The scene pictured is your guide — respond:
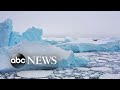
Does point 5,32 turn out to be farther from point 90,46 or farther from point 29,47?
point 90,46

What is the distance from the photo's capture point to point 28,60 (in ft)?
11.1

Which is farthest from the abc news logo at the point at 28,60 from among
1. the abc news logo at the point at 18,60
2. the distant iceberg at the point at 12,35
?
the distant iceberg at the point at 12,35

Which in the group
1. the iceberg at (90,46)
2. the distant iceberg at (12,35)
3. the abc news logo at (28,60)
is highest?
the distant iceberg at (12,35)

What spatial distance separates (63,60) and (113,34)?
2.00ft

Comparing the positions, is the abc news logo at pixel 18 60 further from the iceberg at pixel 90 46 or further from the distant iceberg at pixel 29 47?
the iceberg at pixel 90 46

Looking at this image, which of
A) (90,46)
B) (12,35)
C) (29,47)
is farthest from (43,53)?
(90,46)

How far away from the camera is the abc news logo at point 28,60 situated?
3385 millimetres

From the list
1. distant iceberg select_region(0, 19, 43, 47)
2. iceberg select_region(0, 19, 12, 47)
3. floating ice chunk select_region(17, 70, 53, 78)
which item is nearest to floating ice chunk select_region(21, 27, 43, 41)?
distant iceberg select_region(0, 19, 43, 47)

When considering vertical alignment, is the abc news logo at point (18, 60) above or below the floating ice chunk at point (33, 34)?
below

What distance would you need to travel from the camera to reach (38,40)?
3432mm

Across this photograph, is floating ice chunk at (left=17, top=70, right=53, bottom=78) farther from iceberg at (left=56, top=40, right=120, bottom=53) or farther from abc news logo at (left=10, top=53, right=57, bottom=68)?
iceberg at (left=56, top=40, right=120, bottom=53)
